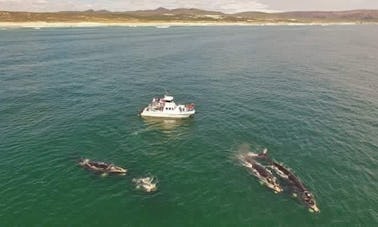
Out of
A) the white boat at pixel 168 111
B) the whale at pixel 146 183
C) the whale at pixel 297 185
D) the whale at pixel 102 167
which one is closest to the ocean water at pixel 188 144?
the whale at pixel 146 183

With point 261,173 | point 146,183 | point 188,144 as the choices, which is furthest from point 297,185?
point 188,144

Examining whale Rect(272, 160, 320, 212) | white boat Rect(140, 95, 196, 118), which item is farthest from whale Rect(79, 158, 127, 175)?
white boat Rect(140, 95, 196, 118)

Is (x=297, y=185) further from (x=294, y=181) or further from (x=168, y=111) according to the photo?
(x=168, y=111)

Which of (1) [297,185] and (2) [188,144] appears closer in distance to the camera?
(1) [297,185]

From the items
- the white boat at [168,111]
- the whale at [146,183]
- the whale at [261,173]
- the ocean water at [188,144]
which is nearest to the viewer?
the ocean water at [188,144]

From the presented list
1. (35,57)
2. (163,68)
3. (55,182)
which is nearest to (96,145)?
(55,182)

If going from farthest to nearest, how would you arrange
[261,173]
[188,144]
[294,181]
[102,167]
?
[188,144] → [102,167] → [261,173] → [294,181]

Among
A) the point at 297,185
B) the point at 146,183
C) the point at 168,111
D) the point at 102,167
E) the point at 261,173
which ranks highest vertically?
the point at 168,111

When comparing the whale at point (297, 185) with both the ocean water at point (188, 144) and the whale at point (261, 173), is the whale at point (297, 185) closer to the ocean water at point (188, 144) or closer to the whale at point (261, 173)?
the ocean water at point (188, 144)
